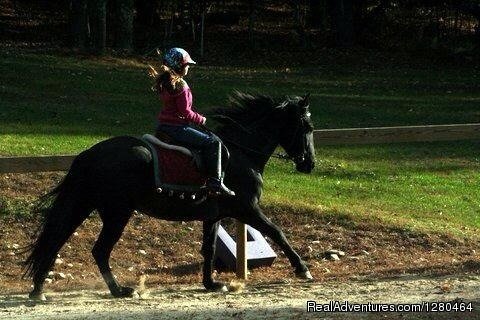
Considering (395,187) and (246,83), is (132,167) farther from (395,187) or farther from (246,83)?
(246,83)

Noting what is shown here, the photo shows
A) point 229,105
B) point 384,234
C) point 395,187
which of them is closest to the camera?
point 229,105

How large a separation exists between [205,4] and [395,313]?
29.9 metres

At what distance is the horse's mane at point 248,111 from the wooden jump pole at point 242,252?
4.02 ft

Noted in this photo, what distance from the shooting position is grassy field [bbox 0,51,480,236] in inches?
581

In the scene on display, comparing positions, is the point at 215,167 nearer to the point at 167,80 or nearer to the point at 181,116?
the point at 181,116

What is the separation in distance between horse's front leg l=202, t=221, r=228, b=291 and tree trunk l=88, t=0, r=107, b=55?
72.3 ft

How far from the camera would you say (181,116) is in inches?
372

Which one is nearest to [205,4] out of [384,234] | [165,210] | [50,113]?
[50,113]

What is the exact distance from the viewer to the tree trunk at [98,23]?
31.9 meters

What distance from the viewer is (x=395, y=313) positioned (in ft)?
26.6

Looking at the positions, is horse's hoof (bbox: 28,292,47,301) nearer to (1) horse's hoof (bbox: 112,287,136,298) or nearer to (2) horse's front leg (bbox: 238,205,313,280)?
(1) horse's hoof (bbox: 112,287,136,298)

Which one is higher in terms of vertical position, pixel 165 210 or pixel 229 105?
pixel 229 105

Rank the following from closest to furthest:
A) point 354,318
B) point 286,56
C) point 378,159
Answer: point 354,318
point 378,159
point 286,56

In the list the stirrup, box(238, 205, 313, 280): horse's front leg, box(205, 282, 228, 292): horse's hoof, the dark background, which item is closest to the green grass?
box(238, 205, 313, 280): horse's front leg
